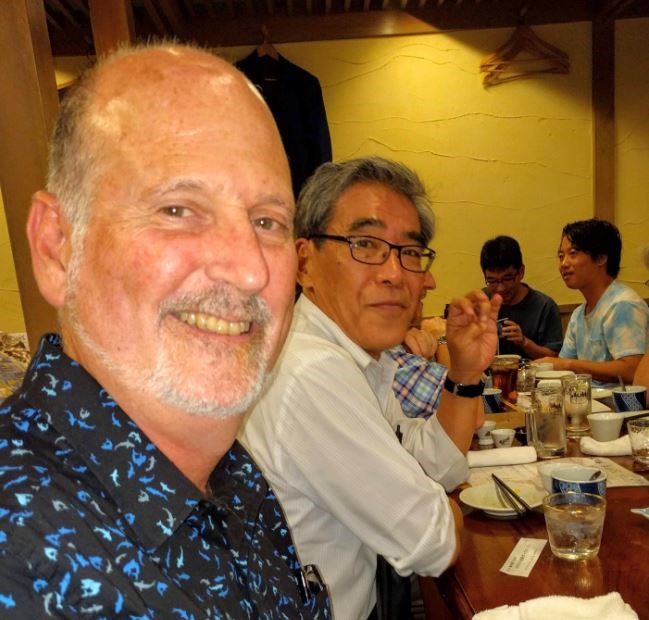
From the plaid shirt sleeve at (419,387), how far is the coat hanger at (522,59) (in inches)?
116

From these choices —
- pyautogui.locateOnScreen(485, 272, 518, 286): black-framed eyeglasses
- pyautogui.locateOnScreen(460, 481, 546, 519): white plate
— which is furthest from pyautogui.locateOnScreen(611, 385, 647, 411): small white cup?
pyautogui.locateOnScreen(485, 272, 518, 286): black-framed eyeglasses

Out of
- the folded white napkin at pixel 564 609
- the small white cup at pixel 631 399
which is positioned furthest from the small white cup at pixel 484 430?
the folded white napkin at pixel 564 609

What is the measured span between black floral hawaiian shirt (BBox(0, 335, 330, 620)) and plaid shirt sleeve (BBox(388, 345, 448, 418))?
4.64 ft

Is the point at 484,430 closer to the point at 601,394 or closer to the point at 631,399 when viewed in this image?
the point at 631,399

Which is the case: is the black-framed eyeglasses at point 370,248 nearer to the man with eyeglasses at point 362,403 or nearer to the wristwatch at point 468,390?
the man with eyeglasses at point 362,403

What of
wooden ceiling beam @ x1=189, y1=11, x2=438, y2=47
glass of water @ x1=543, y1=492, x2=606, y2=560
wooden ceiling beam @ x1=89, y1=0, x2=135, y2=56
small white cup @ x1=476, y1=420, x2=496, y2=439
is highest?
wooden ceiling beam @ x1=189, y1=11, x2=438, y2=47

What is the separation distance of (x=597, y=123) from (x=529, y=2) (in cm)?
98

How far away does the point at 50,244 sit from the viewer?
78 centimetres

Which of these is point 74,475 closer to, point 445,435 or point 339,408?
point 339,408

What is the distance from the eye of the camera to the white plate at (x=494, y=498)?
1.33 metres

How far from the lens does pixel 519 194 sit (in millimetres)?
4508

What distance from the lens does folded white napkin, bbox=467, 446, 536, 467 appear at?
1.67 metres

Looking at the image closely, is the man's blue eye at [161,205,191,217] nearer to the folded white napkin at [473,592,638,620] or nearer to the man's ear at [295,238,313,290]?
the folded white napkin at [473,592,638,620]

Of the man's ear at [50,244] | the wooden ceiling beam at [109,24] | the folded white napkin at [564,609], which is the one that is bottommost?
the folded white napkin at [564,609]
